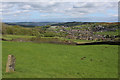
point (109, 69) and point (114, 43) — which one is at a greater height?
point (114, 43)

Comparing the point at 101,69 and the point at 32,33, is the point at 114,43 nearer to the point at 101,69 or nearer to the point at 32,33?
the point at 101,69

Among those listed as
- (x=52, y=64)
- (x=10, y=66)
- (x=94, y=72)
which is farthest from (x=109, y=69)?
(x=10, y=66)

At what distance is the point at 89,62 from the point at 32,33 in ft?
67.8

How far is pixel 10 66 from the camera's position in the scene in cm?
798

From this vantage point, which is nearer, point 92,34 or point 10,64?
point 10,64

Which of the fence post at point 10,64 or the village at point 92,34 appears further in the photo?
the village at point 92,34

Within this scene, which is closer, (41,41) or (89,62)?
(89,62)

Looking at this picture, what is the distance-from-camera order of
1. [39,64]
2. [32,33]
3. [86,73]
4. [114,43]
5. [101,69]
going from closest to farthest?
[86,73]
[101,69]
[39,64]
[114,43]
[32,33]

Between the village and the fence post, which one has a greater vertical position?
the village

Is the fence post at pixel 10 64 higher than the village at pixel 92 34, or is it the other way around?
the village at pixel 92 34

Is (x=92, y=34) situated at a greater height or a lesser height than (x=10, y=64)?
greater

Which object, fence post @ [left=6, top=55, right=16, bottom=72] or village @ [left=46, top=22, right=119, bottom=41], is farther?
village @ [left=46, top=22, right=119, bottom=41]

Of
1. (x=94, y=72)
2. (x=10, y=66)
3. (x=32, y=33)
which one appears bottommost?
(x=94, y=72)

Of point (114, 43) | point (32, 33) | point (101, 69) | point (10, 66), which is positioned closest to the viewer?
point (10, 66)
